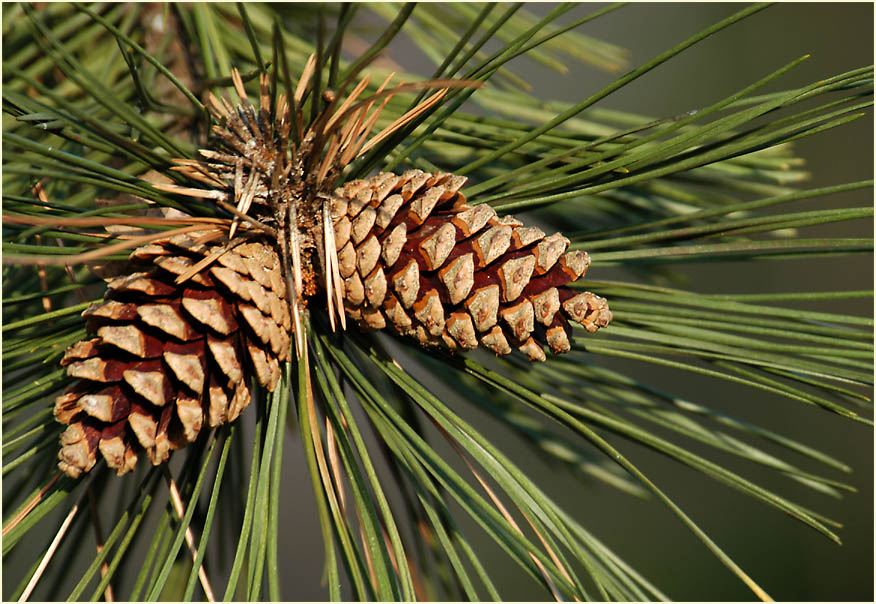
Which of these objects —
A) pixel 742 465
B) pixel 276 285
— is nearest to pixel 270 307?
pixel 276 285

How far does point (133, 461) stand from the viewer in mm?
297

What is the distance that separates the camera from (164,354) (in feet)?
0.95

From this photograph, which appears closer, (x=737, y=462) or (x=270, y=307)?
(x=270, y=307)

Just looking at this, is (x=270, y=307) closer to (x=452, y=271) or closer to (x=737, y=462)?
(x=452, y=271)

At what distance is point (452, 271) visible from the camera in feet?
1.04

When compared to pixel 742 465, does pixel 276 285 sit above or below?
above

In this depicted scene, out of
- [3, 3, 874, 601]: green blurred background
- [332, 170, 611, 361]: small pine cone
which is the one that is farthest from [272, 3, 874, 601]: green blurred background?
[332, 170, 611, 361]: small pine cone

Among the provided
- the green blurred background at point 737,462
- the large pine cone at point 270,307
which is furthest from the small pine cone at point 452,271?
the green blurred background at point 737,462

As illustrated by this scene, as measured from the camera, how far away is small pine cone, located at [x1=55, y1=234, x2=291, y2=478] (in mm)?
286

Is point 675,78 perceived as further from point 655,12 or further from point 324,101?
point 324,101

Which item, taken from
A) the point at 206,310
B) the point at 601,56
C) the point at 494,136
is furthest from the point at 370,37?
the point at 206,310

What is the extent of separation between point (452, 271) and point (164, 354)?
13cm

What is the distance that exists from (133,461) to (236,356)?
0.06 m

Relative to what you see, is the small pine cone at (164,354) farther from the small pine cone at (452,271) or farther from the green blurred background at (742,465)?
the green blurred background at (742,465)
